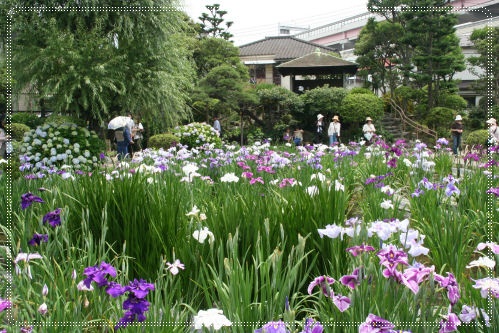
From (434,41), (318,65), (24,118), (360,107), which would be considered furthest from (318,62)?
(24,118)

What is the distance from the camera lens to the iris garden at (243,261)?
1.32 meters

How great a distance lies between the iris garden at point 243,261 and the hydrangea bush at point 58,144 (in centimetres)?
233

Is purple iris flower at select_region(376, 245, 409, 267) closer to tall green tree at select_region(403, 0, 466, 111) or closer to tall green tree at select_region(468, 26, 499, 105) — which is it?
tall green tree at select_region(403, 0, 466, 111)

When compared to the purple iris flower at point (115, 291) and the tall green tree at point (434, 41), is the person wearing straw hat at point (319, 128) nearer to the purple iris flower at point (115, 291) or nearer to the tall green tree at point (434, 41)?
the tall green tree at point (434, 41)

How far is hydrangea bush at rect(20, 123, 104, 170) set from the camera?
6457 mm

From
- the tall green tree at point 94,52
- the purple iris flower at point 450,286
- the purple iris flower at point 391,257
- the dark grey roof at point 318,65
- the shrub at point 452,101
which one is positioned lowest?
the purple iris flower at point 450,286

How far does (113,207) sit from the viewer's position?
2.62 metres

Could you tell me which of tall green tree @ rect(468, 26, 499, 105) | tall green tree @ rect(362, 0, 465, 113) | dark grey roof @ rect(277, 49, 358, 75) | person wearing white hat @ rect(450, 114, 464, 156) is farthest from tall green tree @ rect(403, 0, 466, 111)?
person wearing white hat @ rect(450, 114, 464, 156)

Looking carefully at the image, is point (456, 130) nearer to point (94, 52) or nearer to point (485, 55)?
point (94, 52)

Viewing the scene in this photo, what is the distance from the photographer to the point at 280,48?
2933 cm

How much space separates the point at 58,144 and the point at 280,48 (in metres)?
24.2

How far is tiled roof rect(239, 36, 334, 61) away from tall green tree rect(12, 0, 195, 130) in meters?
20.1

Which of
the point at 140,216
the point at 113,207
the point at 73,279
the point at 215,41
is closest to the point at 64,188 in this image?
the point at 113,207

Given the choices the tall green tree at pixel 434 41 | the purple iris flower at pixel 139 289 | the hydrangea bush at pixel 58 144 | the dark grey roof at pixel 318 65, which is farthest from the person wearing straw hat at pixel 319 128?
the purple iris flower at pixel 139 289
